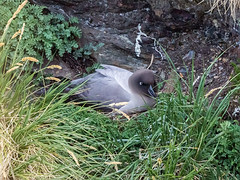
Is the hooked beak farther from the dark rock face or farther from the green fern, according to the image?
the green fern

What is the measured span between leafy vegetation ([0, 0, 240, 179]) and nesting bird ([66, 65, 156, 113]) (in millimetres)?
1231

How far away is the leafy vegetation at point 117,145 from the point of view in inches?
145

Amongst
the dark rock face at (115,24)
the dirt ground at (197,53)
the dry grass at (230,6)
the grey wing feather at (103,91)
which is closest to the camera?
the dry grass at (230,6)

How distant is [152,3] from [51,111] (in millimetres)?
2765

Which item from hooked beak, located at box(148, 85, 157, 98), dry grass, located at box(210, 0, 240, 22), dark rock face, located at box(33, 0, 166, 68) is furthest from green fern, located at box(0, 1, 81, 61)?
dry grass, located at box(210, 0, 240, 22)

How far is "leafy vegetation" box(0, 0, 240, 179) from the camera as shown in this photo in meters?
3.68

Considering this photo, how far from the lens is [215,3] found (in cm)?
534

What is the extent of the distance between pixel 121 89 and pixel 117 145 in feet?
5.48

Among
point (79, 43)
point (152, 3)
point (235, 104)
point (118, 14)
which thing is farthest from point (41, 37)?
point (235, 104)

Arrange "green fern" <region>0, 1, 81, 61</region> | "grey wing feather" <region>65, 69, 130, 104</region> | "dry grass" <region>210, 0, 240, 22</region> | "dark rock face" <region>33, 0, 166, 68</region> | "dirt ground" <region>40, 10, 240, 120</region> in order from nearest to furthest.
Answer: "dry grass" <region>210, 0, 240, 22</region> < "grey wing feather" <region>65, 69, 130, 104</region> < "green fern" <region>0, 1, 81, 61</region> < "dirt ground" <region>40, 10, 240, 120</region> < "dark rock face" <region>33, 0, 166, 68</region>

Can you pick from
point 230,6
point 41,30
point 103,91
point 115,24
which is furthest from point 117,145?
point 115,24

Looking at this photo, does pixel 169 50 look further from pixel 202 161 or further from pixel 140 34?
pixel 202 161

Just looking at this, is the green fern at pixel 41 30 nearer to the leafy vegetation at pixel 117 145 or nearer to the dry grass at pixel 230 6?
the leafy vegetation at pixel 117 145

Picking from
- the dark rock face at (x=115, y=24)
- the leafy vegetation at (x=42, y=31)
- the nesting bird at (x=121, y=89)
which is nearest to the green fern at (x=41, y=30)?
the leafy vegetation at (x=42, y=31)
